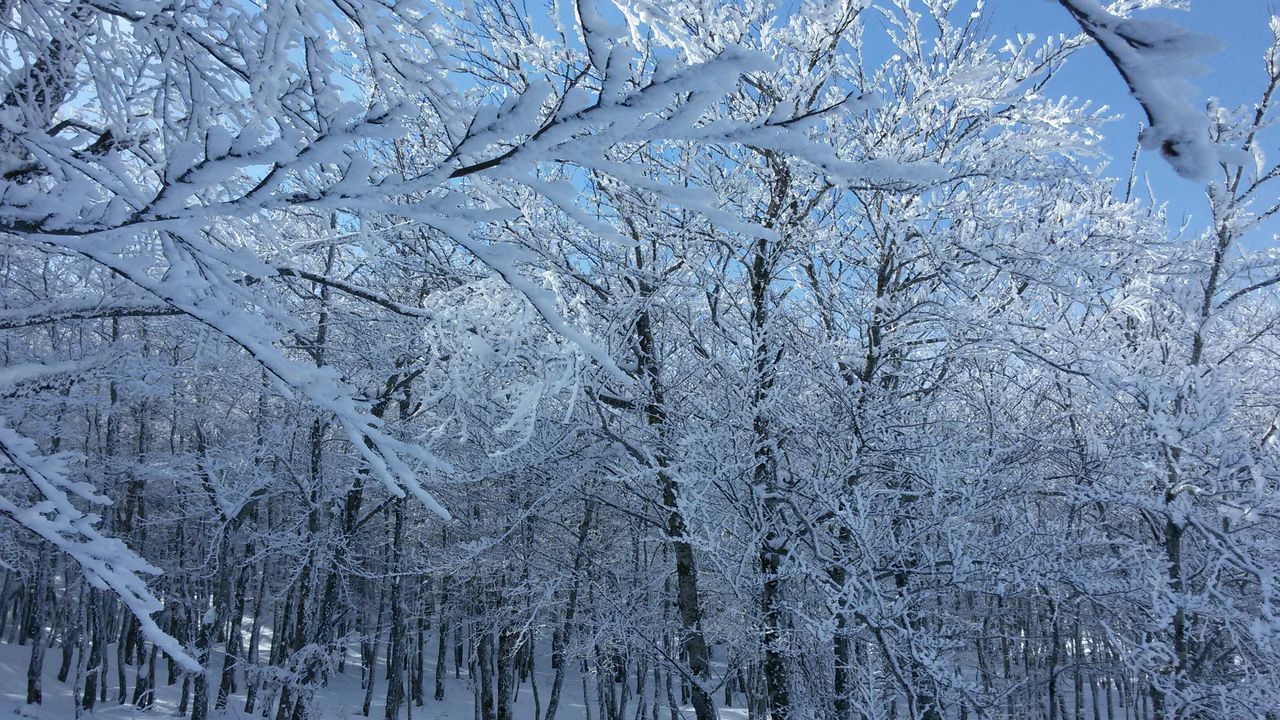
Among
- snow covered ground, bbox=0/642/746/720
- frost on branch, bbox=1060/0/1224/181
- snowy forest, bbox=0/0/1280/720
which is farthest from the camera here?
snow covered ground, bbox=0/642/746/720

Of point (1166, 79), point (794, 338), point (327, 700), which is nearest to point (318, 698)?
point (327, 700)

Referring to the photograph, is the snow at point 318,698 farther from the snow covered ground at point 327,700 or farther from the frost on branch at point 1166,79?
the frost on branch at point 1166,79

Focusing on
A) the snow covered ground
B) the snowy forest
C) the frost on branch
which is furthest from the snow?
the frost on branch

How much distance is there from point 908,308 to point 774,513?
2.24 metres

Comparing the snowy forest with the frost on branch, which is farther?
the snowy forest

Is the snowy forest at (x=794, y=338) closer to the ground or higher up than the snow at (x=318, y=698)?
higher up

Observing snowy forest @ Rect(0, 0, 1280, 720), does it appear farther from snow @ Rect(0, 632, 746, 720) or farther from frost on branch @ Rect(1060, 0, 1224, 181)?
snow @ Rect(0, 632, 746, 720)

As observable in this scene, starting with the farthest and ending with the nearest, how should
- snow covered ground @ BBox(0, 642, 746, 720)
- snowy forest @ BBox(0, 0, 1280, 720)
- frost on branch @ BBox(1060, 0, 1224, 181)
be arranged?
snow covered ground @ BBox(0, 642, 746, 720)
snowy forest @ BBox(0, 0, 1280, 720)
frost on branch @ BBox(1060, 0, 1224, 181)

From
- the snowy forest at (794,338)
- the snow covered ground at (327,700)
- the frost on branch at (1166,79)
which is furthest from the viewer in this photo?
→ the snow covered ground at (327,700)

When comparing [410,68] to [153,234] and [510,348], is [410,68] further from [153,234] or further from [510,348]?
[510,348]

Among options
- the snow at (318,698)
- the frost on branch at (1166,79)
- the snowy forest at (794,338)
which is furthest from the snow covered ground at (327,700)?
the frost on branch at (1166,79)

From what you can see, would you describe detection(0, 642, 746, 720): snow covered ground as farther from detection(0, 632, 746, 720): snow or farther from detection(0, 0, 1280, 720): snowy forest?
detection(0, 0, 1280, 720): snowy forest

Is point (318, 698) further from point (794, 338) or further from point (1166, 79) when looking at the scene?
point (1166, 79)

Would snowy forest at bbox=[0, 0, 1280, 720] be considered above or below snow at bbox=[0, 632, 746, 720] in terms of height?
above
